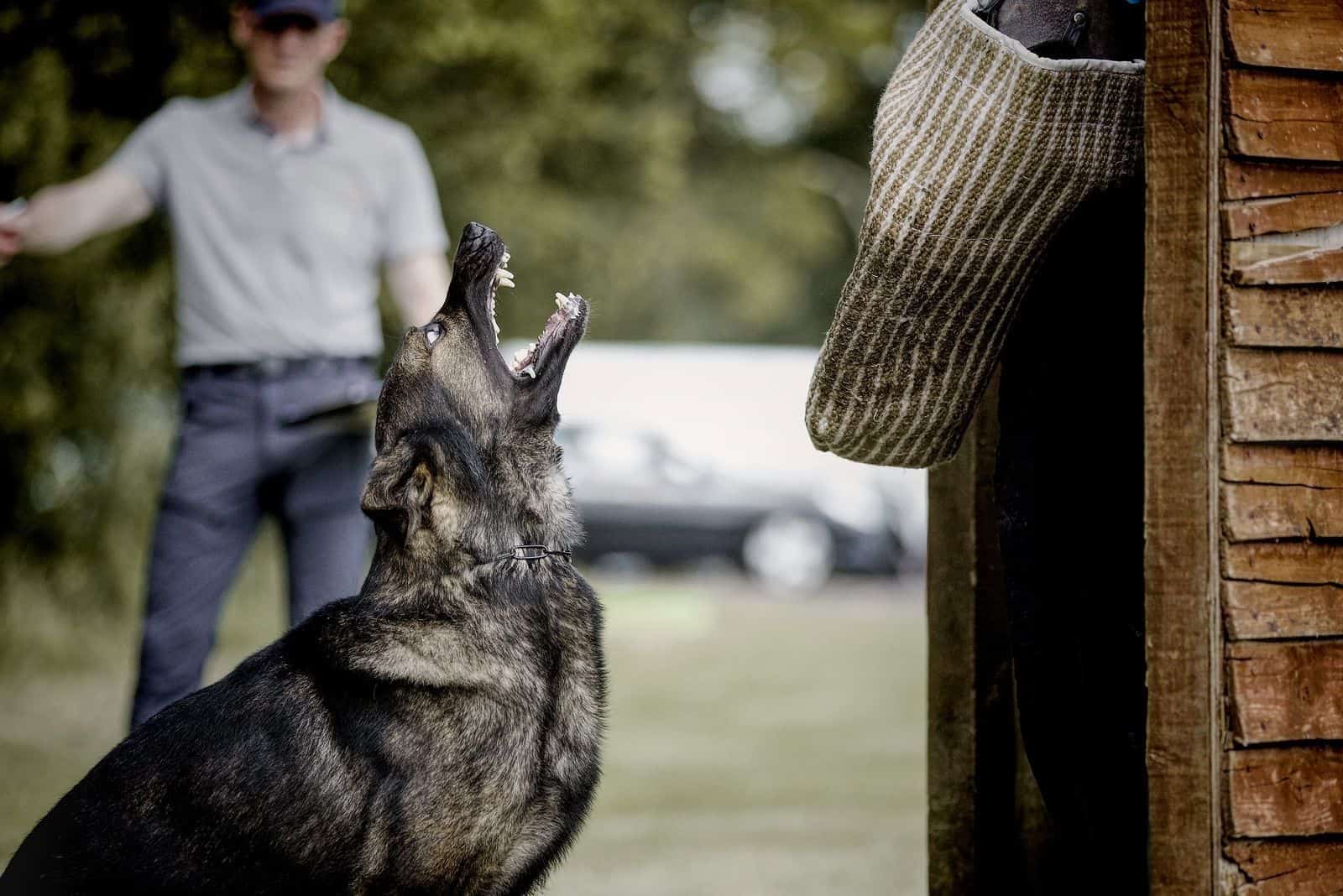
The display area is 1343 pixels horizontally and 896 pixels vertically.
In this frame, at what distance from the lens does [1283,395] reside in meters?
2.56

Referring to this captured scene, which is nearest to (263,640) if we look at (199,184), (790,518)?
(199,184)

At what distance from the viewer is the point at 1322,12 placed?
2.62m

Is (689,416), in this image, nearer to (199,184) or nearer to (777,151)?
(777,151)

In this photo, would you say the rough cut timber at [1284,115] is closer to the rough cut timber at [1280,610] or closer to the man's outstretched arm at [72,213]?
the rough cut timber at [1280,610]

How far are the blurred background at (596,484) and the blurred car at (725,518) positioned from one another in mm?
34

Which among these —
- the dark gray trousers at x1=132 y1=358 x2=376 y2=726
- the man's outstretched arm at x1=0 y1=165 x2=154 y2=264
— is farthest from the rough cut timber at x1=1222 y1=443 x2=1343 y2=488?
the man's outstretched arm at x1=0 y1=165 x2=154 y2=264

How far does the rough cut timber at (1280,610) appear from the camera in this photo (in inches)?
98.7

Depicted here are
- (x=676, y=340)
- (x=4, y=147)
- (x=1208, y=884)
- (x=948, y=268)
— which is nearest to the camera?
(x=1208, y=884)

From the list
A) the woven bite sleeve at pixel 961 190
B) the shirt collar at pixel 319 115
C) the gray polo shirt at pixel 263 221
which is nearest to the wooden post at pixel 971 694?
the woven bite sleeve at pixel 961 190

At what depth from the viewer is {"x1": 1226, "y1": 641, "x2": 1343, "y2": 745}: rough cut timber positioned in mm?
2496

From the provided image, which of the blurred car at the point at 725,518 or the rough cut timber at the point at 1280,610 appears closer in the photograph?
the rough cut timber at the point at 1280,610

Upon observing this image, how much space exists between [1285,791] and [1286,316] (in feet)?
2.68

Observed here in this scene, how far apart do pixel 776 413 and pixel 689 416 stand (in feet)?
4.13

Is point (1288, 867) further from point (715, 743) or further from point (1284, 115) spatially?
point (715, 743)
